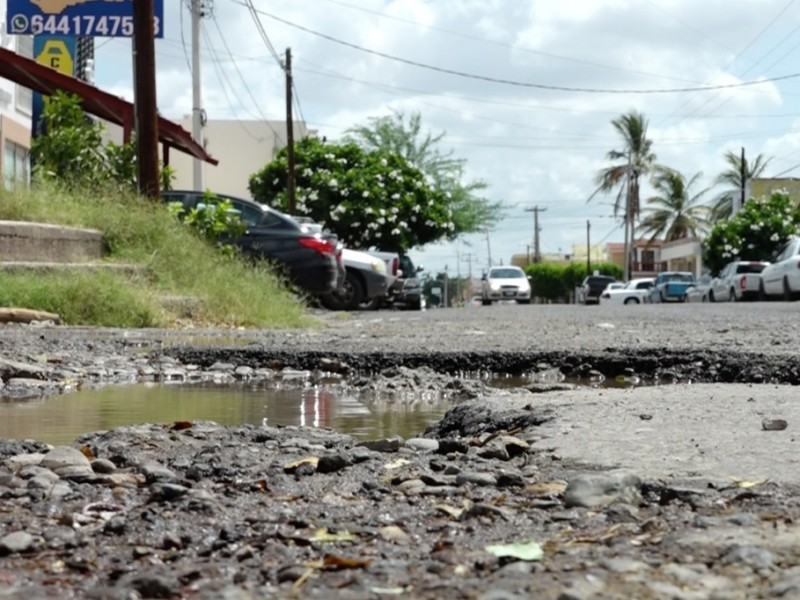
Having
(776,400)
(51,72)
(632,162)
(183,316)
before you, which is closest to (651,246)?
(632,162)

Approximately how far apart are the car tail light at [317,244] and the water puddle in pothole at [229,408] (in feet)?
34.2

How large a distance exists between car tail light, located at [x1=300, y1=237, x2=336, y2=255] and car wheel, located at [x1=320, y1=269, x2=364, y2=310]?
4088mm

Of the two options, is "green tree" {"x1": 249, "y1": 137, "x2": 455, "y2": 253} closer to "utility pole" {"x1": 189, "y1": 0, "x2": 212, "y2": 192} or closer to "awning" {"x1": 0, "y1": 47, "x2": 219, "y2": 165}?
"utility pole" {"x1": 189, "y1": 0, "x2": 212, "y2": 192}

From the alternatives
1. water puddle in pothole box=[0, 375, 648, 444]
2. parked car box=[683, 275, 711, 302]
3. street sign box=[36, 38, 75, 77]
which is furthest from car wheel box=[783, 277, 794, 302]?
water puddle in pothole box=[0, 375, 648, 444]

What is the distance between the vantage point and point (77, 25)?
27.1 metres

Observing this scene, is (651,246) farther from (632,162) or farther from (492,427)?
(492,427)

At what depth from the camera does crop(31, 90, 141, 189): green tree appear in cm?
1667

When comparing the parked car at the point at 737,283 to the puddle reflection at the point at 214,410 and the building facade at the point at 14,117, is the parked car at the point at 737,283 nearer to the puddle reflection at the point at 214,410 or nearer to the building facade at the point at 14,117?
the building facade at the point at 14,117

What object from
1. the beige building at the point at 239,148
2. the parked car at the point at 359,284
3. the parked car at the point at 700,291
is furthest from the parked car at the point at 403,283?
the beige building at the point at 239,148

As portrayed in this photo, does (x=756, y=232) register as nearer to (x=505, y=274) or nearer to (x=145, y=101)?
(x=505, y=274)

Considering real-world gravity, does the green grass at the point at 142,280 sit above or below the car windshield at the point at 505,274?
below

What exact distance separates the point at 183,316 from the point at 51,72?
29.9ft

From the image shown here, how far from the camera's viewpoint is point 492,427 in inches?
195

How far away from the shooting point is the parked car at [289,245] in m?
18.1
